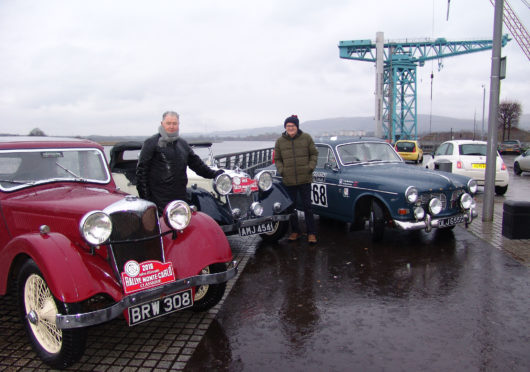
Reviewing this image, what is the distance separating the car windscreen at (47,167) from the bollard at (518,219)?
631 cm

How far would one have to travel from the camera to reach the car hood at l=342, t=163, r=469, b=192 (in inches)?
266

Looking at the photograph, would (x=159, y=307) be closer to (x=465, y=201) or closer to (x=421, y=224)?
(x=421, y=224)

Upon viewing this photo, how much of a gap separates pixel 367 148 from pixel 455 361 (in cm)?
543

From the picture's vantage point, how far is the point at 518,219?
7.11 meters

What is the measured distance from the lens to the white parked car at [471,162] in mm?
12494

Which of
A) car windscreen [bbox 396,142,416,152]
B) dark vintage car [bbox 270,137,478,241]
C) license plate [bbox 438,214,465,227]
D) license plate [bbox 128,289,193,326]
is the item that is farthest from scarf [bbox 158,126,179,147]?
car windscreen [bbox 396,142,416,152]

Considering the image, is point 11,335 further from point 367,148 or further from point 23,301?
point 367,148

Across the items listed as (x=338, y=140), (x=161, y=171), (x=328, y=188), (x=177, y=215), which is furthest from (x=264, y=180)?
(x=177, y=215)

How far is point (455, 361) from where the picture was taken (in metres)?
3.37

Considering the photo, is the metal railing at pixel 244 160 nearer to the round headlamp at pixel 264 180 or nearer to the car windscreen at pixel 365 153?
the round headlamp at pixel 264 180

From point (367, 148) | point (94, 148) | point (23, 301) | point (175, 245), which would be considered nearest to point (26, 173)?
point (94, 148)

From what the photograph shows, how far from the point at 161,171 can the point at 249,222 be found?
185 cm

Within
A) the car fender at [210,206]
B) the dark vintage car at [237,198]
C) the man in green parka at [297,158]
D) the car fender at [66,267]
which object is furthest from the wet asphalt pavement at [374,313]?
the man in green parka at [297,158]

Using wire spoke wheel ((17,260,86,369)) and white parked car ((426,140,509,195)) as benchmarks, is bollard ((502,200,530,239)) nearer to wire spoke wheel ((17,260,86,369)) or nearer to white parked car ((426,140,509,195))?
white parked car ((426,140,509,195))
